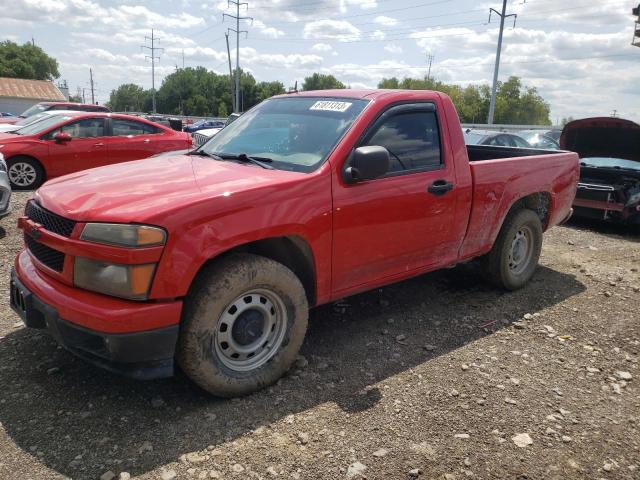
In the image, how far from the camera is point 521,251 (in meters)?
5.40

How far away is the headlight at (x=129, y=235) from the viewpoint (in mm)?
2646

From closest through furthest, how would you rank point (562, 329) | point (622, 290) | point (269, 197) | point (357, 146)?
1. point (269, 197)
2. point (357, 146)
3. point (562, 329)
4. point (622, 290)

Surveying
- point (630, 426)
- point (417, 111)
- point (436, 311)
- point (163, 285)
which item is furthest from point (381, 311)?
point (163, 285)

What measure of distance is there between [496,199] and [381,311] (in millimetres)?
1448

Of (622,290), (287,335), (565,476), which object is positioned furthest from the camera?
(622,290)

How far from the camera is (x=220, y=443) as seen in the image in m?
2.78

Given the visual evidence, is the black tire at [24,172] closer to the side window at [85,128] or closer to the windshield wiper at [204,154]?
the side window at [85,128]

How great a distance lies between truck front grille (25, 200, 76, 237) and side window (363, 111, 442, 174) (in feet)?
6.53

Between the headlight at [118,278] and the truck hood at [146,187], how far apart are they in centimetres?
24

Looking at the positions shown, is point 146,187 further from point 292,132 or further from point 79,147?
point 79,147

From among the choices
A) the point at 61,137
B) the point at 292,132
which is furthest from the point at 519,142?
the point at 61,137

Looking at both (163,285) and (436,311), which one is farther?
(436,311)

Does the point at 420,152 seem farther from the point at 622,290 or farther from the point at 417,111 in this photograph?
the point at 622,290

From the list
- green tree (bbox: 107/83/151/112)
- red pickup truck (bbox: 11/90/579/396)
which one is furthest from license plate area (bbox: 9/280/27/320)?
green tree (bbox: 107/83/151/112)
